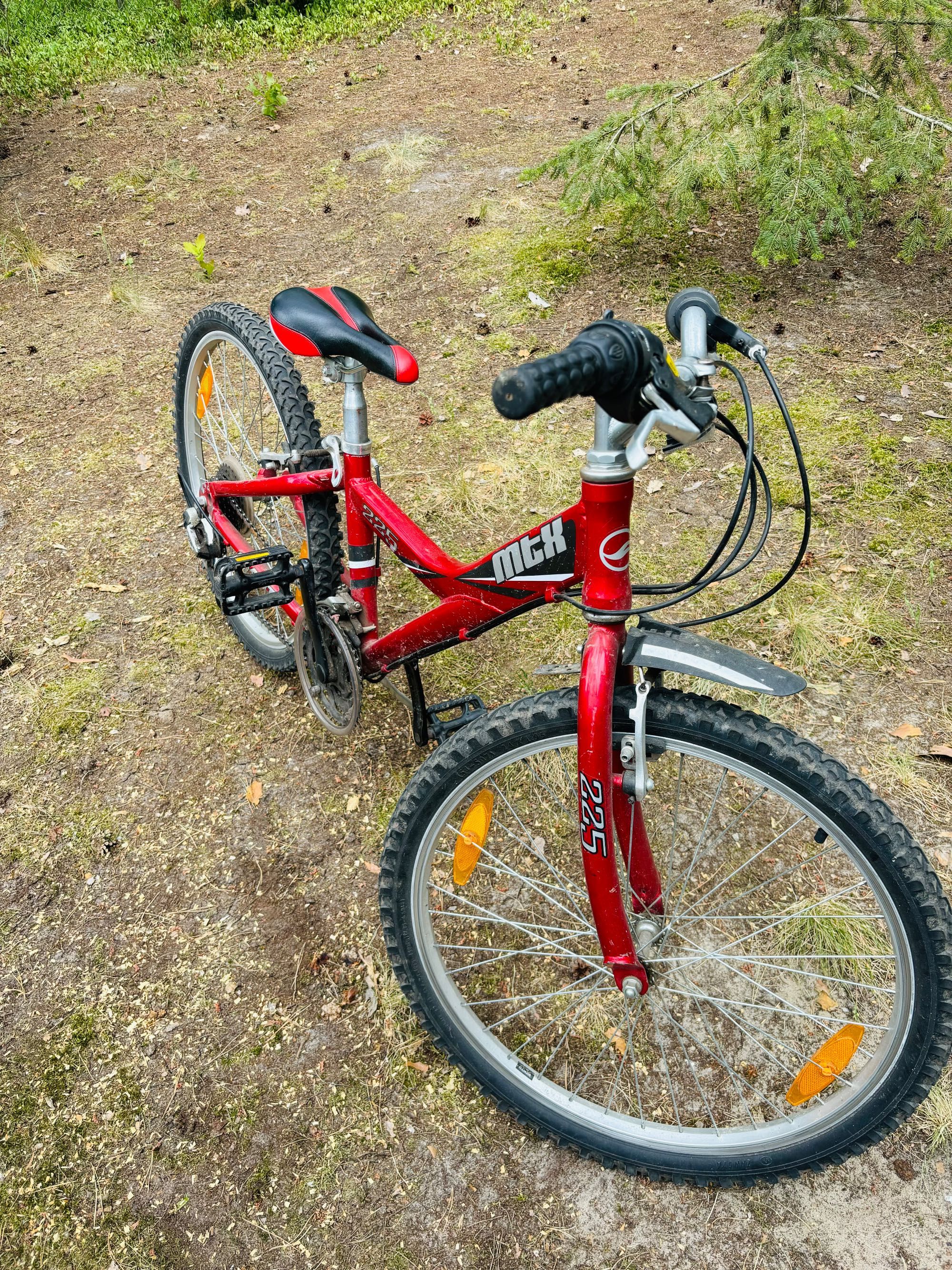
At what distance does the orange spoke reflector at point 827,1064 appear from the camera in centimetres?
191

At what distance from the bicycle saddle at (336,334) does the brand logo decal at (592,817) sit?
121 cm

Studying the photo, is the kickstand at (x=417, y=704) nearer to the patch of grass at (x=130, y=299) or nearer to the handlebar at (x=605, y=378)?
the handlebar at (x=605, y=378)

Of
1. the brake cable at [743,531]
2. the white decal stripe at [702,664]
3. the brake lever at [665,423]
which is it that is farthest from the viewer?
the white decal stripe at [702,664]

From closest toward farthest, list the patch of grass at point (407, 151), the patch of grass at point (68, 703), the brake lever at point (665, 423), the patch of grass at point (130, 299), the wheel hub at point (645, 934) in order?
the brake lever at point (665, 423) → the wheel hub at point (645, 934) → the patch of grass at point (68, 703) → the patch of grass at point (130, 299) → the patch of grass at point (407, 151)

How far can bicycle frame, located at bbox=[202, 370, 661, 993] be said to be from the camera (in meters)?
1.66

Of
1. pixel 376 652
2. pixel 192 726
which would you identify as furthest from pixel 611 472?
pixel 192 726

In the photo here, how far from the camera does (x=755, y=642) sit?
10.9ft

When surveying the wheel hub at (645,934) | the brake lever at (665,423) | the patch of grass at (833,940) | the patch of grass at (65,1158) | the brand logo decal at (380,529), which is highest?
the brake lever at (665,423)

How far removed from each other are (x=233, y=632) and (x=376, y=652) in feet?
3.81

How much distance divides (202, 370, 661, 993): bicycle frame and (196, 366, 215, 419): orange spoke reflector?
0.59 m

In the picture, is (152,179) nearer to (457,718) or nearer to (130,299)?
(130,299)

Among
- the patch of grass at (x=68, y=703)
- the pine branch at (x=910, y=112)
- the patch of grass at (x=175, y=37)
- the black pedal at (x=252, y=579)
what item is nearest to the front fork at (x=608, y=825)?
the black pedal at (x=252, y=579)

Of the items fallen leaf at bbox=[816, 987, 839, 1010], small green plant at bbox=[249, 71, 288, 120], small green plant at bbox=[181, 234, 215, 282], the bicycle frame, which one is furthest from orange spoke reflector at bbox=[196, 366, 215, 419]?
small green plant at bbox=[249, 71, 288, 120]

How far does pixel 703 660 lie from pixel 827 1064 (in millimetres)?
1015
